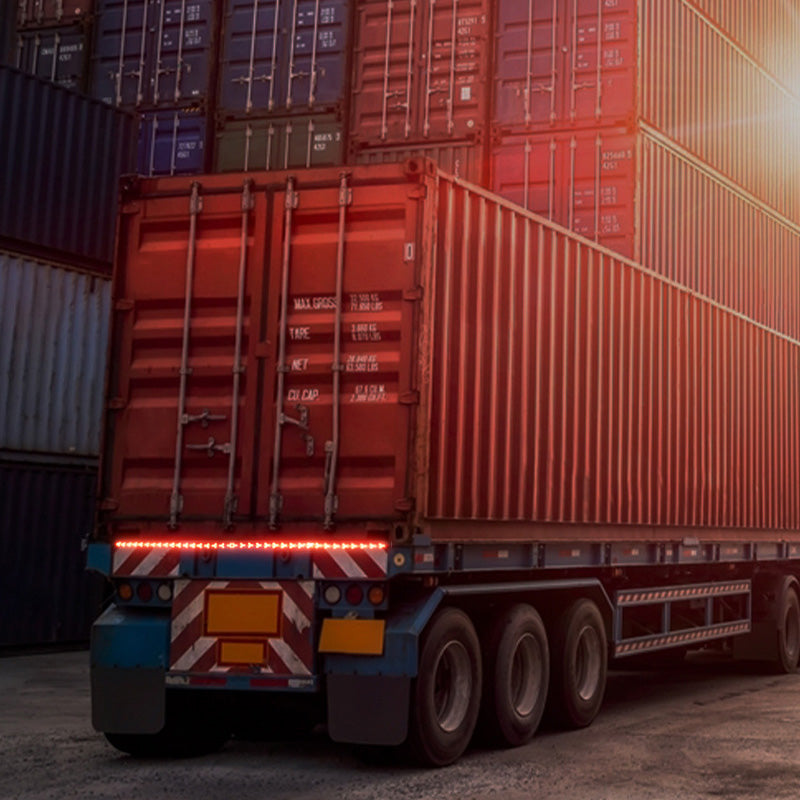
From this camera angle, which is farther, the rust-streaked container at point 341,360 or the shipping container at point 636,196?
the shipping container at point 636,196

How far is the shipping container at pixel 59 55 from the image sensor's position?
2088cm

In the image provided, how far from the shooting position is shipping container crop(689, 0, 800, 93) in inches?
805

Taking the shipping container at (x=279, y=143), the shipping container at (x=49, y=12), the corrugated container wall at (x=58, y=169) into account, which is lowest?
the corrugated container wall at (x=58, y=169)

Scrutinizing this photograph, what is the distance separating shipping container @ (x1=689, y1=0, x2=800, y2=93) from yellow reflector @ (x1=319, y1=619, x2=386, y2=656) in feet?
44.9

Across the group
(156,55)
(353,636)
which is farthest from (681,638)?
(156,55)

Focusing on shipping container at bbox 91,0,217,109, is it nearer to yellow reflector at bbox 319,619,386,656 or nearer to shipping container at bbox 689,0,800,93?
shipping container at bbox 689,0,800,93

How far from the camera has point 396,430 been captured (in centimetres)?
854

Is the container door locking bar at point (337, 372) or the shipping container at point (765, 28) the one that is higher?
the shipping container at point (765, 28)

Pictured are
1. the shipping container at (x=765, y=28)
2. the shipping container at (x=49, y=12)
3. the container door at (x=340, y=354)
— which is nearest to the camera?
the container door at (x=340, y=354)

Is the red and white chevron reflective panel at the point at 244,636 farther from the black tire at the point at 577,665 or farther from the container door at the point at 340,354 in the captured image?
the black tire at the point at 577,665

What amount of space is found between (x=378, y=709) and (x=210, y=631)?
118 cm

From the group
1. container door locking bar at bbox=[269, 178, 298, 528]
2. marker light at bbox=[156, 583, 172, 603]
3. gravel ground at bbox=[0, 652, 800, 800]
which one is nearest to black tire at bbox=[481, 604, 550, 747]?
gravel ground at bbox=[0, 652, 800, 800]

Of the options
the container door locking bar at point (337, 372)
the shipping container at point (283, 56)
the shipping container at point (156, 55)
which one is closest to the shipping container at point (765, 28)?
the shipping container at point (283, 56)

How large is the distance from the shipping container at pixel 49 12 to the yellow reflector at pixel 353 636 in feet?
50.1
